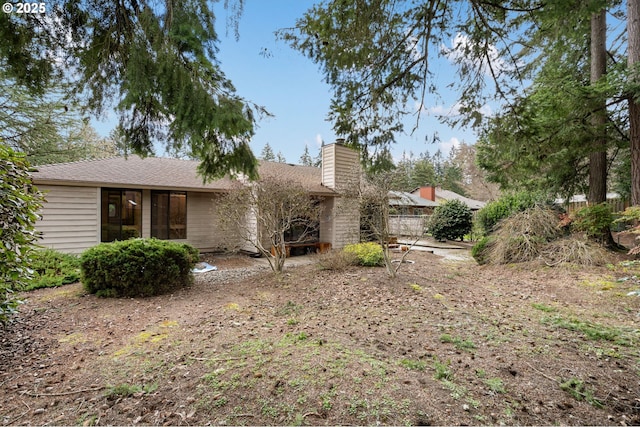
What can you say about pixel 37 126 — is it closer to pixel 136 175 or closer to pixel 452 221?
pixel 136 175

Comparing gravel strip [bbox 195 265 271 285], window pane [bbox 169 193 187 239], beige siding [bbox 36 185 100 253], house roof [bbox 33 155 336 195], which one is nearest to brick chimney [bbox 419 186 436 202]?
house roof [bbox 33 155 336 195]

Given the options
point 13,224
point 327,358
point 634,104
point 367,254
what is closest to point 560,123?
point 634,104

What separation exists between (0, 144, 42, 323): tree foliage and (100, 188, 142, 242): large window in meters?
6.63

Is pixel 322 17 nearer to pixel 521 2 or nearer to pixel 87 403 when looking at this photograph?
pixel 521 2

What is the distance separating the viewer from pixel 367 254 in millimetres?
7594

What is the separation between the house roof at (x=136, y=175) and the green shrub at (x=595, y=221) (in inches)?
289

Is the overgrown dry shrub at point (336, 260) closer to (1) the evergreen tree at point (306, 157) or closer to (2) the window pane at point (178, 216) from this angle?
(2) the window pane at point (178, 216)

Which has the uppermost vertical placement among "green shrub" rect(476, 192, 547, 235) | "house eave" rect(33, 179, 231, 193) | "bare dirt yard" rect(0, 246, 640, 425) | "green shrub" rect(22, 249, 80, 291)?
"house eave" rect(33, 179, 231, 193)

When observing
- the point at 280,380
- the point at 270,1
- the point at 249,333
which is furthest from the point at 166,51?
the point at 280,380

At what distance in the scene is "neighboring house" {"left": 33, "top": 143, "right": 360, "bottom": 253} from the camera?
8.03m

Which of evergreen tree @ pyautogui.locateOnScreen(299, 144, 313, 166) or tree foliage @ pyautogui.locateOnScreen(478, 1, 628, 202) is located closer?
tree foliage @ pyautogui.locateOnScreen(478, 1, 628, 202)

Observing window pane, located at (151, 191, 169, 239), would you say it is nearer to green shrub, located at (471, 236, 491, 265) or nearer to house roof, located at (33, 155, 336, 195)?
house roof, located at (33, 155, 336, 195)

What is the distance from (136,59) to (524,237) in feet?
30.9

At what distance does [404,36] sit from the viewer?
409cm
